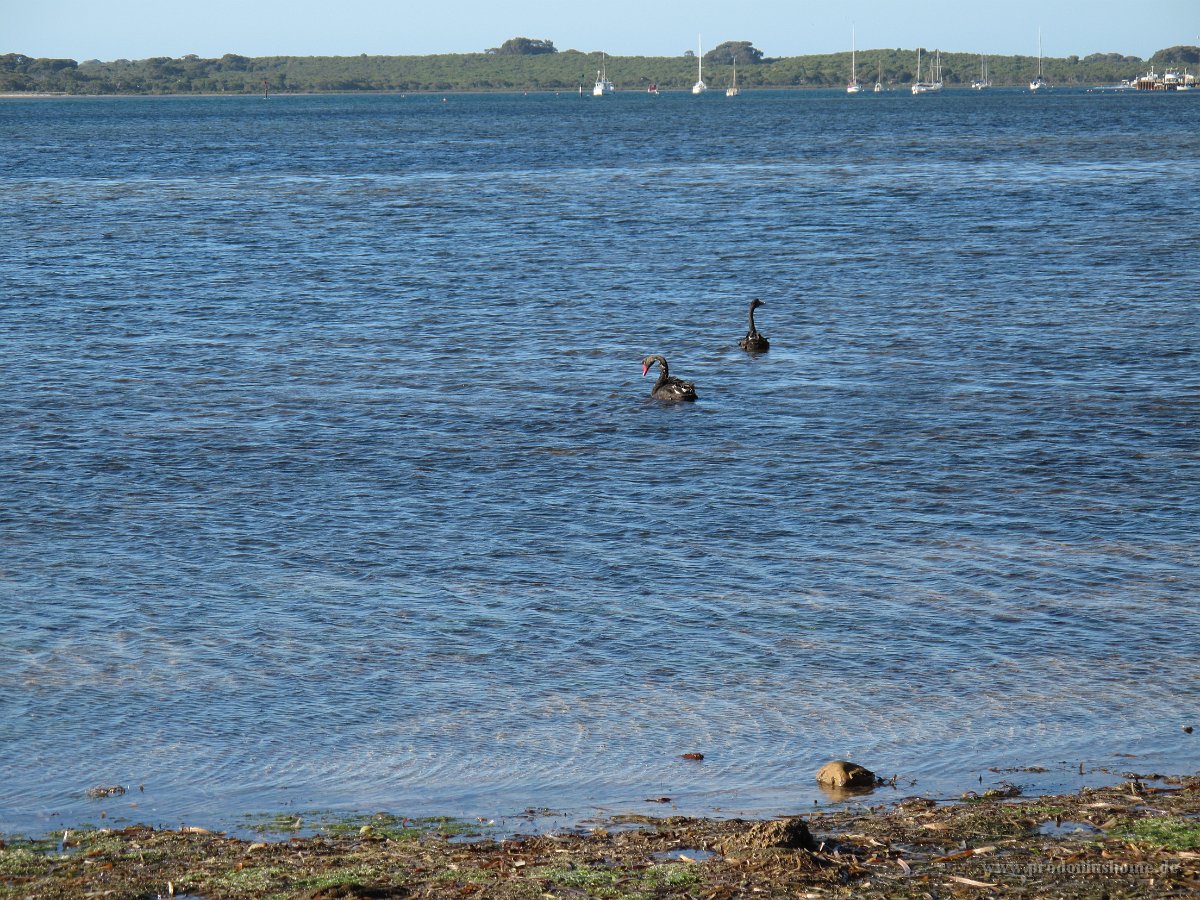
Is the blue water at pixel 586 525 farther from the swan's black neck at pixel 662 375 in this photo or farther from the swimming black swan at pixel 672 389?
the swan's black neck at pixel 662 375

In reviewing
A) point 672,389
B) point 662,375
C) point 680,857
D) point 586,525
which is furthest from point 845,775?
point 662,375

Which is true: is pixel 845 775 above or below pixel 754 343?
below

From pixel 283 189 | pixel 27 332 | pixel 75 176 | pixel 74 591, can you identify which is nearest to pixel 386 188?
pixel 283 189

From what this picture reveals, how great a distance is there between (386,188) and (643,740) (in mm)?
59352

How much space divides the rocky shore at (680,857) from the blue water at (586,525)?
0.66m

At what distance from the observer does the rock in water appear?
30.0 ft

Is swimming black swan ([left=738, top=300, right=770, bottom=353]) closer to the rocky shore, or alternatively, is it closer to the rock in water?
the rock in water

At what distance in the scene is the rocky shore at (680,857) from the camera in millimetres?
7367

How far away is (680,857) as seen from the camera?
7.82 m

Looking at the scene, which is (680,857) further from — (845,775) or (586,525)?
(586,525)

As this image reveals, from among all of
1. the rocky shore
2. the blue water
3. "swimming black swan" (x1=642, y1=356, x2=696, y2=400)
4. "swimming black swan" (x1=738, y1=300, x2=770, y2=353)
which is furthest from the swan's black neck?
the rocky shore

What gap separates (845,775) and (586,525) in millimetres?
6933

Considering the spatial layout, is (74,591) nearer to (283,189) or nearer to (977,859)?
(977,859)

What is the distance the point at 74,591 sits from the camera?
1351 centimetres
